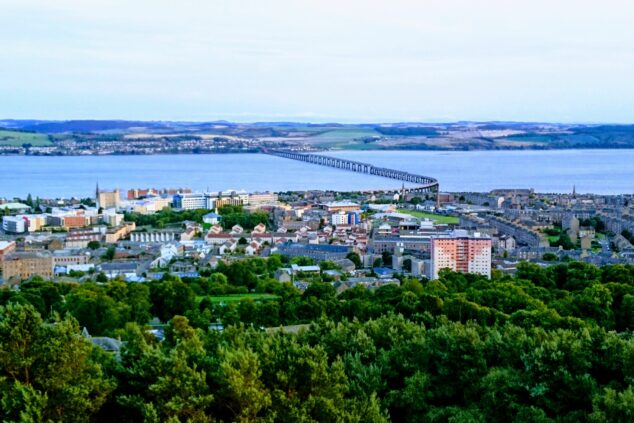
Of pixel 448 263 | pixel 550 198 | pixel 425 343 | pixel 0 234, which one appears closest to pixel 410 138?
pixel 550 198

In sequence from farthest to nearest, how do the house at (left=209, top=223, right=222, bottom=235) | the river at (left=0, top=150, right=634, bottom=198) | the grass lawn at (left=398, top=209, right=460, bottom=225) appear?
the river at (left=0, top=150, right=634, bottom=198) < the grass lawn at (left=398, top=209, right=460, bottom=225) < the house at (left=209, top=223, right=222, bottom=235)

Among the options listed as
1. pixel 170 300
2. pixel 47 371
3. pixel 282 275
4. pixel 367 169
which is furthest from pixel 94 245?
pixel 367 169

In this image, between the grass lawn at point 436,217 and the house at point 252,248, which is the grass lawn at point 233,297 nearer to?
the house at point 252,248

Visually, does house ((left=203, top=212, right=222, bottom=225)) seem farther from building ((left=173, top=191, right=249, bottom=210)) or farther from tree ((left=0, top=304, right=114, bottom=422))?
tree ((left=0, top=304, right=114, bottom=422))

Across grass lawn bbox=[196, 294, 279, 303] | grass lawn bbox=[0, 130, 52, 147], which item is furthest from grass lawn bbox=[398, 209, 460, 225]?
grass lawn bbox=[0, 130, 52, 147]

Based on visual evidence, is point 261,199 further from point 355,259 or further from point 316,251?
point 355,259

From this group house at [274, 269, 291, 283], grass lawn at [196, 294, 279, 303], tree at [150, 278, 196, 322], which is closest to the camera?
tree at [150, 278, 196, 322]
